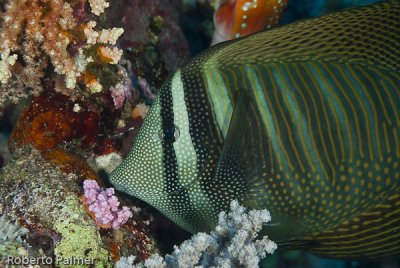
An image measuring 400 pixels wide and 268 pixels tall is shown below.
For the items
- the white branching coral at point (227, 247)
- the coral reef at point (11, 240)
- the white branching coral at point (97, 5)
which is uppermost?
the white branching coral at point (97, 5)

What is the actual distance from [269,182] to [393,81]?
110cm

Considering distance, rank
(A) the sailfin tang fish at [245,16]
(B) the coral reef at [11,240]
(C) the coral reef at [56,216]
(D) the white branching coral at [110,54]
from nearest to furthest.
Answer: (B) the coral reef at [11,240]
(C) the coral reef at [56,216]
(D) the white branching coral at [110,54]
(A) the sailfin tang fish at [245,16]

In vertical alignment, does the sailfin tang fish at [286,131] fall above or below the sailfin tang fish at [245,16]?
below

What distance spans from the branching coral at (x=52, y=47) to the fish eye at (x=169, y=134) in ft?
3.20

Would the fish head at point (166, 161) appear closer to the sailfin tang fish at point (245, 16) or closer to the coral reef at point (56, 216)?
the coral reef at point (56, 216)

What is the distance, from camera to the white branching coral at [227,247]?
7.61 feet

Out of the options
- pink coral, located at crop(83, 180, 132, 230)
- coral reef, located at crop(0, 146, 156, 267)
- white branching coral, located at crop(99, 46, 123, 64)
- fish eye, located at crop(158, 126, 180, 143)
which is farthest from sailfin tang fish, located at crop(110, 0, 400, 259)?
white branching coral, located at crop(99, 46, 123, 64)

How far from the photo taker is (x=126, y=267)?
7.57 feet

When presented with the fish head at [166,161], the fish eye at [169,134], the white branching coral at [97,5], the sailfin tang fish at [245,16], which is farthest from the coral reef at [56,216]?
the sailfin tang fish at [245,16]

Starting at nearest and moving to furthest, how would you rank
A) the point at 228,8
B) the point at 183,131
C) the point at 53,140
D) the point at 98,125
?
the point at 183,131
the point at 53,140
the point at 98,125
the point at 228,8

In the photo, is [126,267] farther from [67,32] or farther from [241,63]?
[67,32]

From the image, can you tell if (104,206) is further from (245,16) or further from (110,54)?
(245,16)

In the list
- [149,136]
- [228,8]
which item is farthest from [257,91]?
[228,8]

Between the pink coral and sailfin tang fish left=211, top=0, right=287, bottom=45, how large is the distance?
2.49 meters
